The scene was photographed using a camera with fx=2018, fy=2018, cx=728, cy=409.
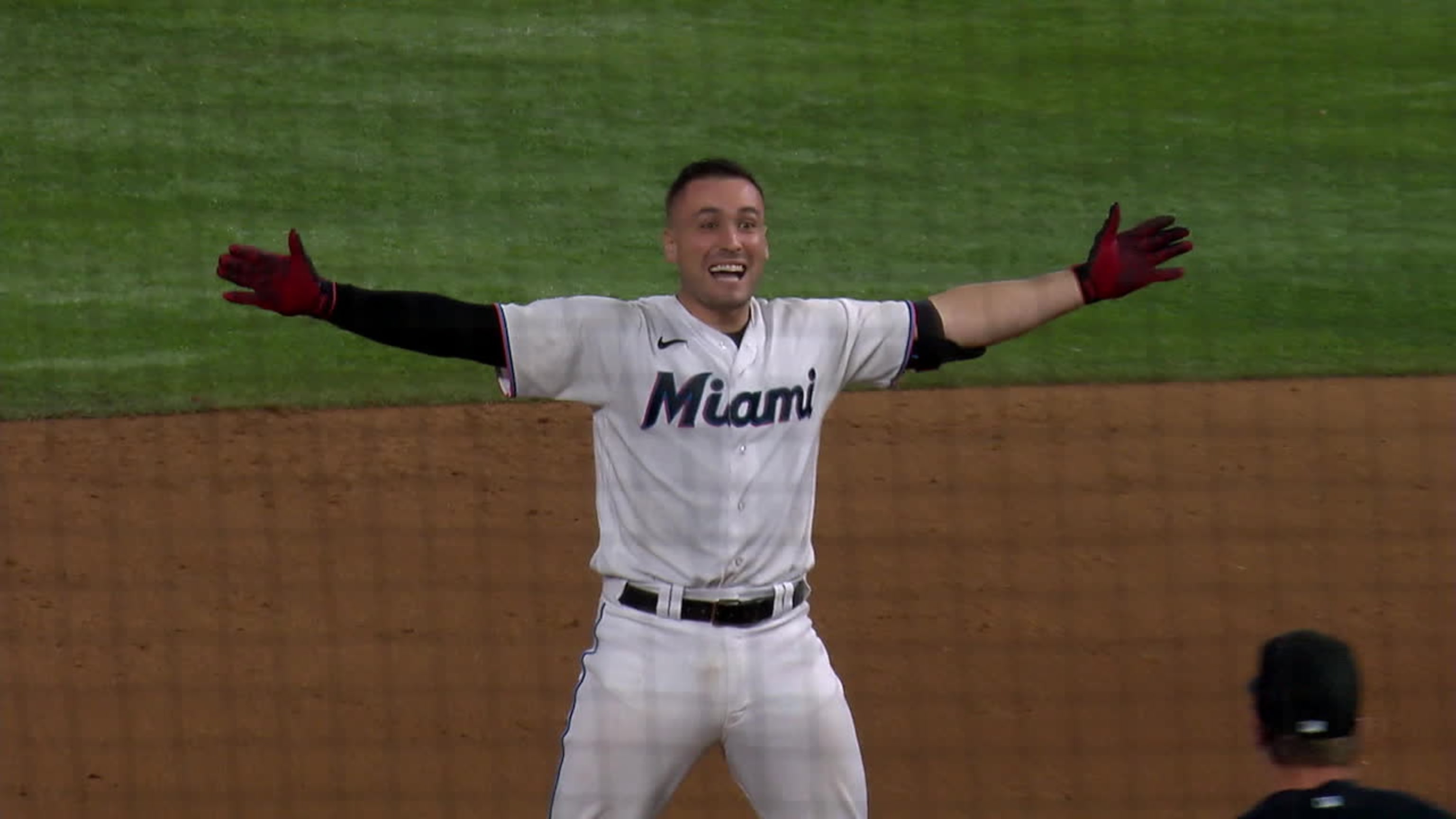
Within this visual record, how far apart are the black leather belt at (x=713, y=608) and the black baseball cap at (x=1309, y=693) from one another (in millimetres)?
1389

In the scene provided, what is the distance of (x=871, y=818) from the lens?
6051 mm

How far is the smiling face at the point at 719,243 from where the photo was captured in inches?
171

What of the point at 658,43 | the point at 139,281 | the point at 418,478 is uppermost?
the point at 658,43

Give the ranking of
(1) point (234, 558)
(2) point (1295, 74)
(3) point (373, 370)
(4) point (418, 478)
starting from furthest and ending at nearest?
(2) point (1295, 74) → (3) point (373, 370) → (4) point (418, 478) → (1) point (234, 558)

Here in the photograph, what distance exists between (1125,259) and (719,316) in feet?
2.99

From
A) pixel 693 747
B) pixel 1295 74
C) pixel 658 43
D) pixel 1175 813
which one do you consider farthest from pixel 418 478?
pixel 1295 74

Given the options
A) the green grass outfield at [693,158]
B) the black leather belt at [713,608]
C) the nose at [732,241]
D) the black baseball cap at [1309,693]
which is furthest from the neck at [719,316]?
the green grass outfield at [693,158]

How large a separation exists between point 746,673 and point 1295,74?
1270 centimetres

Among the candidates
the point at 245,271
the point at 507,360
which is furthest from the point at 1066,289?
the point at 245,271

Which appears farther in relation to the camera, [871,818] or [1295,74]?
[1295,74]

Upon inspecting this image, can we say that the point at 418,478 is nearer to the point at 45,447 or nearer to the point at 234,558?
the point at 234,558

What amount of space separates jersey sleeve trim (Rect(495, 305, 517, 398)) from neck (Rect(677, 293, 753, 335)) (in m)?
0.41

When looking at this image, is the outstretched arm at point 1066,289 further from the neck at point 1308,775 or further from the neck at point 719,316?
the neck at point 1308,775

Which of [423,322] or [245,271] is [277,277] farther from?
[423,322]
